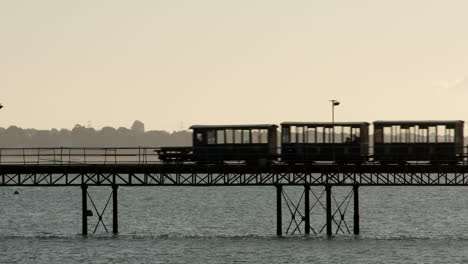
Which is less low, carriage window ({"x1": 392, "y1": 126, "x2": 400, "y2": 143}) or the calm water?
carriage window ({"x1": 392, "y1": 126, "x2": 400, "y2": 143})

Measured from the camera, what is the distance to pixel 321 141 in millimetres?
71188

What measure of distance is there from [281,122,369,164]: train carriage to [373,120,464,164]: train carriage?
1372 millimetres

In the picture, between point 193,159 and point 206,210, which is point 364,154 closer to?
point 193,159

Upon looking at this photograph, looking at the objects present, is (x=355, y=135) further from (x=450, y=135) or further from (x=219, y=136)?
(x=219, y=136)

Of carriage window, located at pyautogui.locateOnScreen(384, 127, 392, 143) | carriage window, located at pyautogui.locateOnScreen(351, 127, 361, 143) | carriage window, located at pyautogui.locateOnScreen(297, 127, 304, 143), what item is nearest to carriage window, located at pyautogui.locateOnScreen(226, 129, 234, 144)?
carriage window, located at pyautogui.locateOnScreen(297, 127, 304, 143)

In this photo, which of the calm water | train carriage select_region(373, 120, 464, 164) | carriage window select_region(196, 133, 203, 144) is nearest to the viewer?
the calm water

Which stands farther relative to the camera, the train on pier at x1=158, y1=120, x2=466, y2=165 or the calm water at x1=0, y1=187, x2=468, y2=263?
the train on pier at x1=158, y1=120, x2=466, y2=165

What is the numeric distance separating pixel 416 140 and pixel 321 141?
682 cm

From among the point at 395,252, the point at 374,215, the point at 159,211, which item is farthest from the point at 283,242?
the point at 159,211

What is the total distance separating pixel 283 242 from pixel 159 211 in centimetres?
5853

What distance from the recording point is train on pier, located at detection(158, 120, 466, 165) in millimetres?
68938

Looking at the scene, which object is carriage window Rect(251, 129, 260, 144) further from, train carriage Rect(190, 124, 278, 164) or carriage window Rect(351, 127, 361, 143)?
carriage window Rect(351, 127, 361, 143)

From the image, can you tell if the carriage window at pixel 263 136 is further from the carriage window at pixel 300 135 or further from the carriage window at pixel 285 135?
the carriage window at pixel 300 135

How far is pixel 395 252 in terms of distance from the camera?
206 ft
